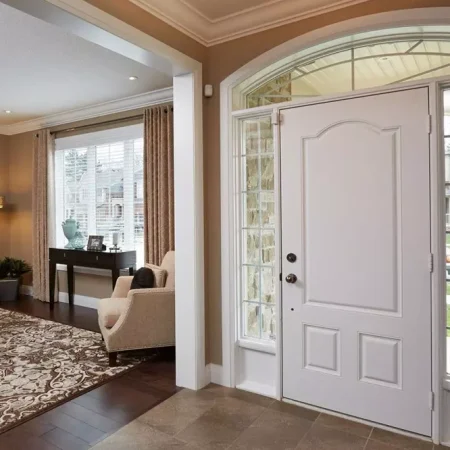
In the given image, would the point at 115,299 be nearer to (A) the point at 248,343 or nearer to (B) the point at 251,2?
(A) the point at 248,343

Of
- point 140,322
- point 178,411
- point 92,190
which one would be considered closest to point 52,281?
point 92,190

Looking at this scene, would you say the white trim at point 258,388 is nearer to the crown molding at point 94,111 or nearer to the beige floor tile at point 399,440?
→ the beige floor tile at point 399,440

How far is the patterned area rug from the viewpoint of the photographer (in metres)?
2.74

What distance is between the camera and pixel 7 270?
6.14 m

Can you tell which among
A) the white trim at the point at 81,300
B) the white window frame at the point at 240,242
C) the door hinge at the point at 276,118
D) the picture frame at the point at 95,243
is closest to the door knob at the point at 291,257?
the white window frame at the point at 240,242

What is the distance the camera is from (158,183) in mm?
4598

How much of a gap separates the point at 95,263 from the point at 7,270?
7.14 feet

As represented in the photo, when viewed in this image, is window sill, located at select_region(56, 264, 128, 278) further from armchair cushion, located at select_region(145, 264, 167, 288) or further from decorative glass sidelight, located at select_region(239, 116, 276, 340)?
decorative glass sidelight, located at select_region(239, 116, 276, 340)

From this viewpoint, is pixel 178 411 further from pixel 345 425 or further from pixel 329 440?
pixel 345 425

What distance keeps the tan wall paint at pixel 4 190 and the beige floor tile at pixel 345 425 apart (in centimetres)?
604

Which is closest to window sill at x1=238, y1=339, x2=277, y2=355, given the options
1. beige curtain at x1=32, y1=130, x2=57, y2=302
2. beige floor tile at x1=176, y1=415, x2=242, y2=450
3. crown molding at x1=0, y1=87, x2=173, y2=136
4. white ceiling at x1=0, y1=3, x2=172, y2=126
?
beige floor tile at x1=176, y1=415, x2=242, y2=450

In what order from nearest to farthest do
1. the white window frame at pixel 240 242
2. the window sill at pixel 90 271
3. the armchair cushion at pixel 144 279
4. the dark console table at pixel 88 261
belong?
the white window frame at pixel 240 242, the armchair cushion at pixel 144 279, the dark console table at pixel 88 261, the window sill at pixel 90 271

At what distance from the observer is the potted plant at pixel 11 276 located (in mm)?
5938

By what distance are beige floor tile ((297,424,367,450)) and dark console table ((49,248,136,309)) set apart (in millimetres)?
2953
